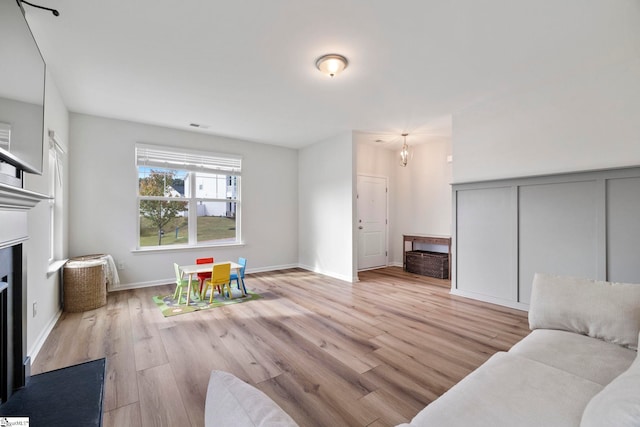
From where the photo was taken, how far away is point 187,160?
5.10m

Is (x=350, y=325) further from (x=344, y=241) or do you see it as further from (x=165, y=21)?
(x=165, y=21)

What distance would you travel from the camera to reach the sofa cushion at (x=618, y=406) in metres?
0.72

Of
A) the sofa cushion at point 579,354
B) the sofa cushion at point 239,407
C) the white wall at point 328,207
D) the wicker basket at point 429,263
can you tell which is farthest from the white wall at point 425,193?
the sofa cushion at point 239,407

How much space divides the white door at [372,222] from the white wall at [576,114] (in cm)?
253

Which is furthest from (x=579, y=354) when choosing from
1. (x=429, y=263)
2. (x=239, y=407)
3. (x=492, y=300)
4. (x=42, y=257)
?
(x=42, y=257)

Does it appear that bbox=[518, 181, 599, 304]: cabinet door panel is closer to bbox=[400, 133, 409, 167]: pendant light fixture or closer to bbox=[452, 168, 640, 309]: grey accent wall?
bbox=[452, 168, 640, 309]: grey accent wall

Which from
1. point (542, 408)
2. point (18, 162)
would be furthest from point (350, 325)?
point (18, 162)

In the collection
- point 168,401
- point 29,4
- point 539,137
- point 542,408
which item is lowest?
point 168,401

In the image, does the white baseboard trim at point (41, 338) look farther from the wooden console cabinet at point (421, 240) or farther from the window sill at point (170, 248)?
the wooden console cabinet at point (421, 240)

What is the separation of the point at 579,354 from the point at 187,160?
5.51 m

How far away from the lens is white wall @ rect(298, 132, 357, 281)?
5113mm

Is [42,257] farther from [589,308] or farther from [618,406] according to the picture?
[589,308]

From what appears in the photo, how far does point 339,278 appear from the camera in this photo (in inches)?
208

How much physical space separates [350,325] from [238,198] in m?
3.66
